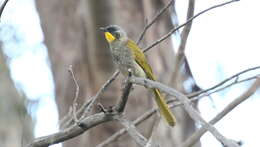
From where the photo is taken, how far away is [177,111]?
17.6 feet

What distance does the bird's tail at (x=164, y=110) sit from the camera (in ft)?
10.3

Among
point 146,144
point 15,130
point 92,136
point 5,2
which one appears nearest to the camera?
point 146,144

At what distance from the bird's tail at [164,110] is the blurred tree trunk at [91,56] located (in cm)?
134

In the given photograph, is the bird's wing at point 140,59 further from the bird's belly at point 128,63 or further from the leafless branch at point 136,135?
the leafless branch at point 136,135

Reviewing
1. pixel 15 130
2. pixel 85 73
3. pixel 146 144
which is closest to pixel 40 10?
pixel 85 73

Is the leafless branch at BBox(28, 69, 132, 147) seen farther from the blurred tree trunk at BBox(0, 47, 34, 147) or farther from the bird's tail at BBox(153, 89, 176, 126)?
the bird's tail at BBox(153, 89, 176, 126)

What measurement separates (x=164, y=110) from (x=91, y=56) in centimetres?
187

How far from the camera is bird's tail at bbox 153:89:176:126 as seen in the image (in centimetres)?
314

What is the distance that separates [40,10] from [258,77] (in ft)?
10.8

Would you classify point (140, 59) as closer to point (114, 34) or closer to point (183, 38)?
point (114, 34)

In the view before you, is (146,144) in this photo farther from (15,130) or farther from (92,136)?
(92,136)

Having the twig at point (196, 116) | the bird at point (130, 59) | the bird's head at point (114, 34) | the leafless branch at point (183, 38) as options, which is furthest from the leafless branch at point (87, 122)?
the bird's head at point (114, 34)

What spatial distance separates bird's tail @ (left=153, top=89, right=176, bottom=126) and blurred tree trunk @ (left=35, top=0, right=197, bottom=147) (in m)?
1.34

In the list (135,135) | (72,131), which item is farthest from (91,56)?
(135,135)
